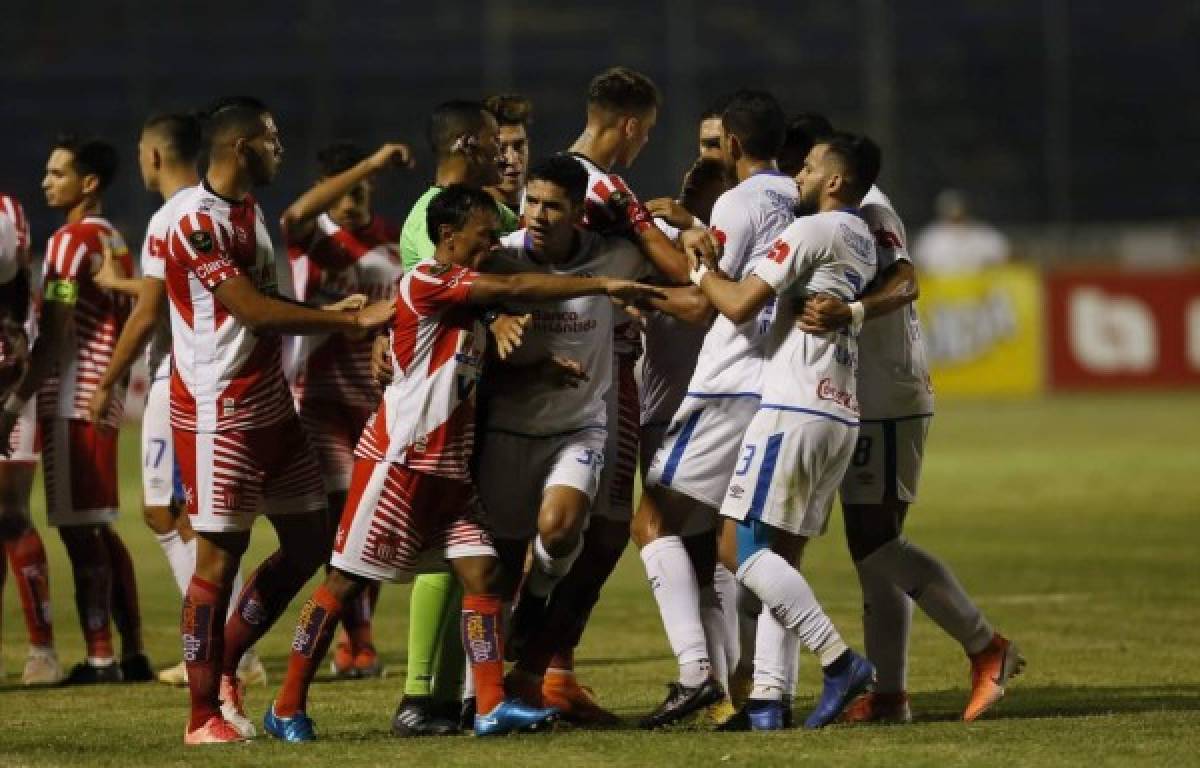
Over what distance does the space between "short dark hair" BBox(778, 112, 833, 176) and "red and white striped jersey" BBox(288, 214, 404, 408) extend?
93.2 inches

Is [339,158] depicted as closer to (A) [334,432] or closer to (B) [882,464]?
(A) [334,432]

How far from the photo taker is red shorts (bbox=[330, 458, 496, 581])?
8.41 m

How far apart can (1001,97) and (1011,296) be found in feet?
15.6

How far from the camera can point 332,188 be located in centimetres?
1049

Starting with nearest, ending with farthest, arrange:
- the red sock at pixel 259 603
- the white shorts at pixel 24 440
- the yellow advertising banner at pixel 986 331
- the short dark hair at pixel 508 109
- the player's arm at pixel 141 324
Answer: the red sock at pixel 259 603 → the player's arm at pixel 141 324 → the short dark hair at pixel 508 109 → the white shorts at pixel 24 440 → the yellow advertising banner at pixel 986 331

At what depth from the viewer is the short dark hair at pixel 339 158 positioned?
11.2 metres

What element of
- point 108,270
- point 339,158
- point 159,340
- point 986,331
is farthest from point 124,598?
point 986,331

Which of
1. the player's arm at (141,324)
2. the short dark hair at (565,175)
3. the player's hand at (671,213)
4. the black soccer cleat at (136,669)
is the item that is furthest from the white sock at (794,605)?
the black soccer cleat at (136,669)

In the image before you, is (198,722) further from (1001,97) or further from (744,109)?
(1001,97)

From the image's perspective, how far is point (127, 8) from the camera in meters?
33.6

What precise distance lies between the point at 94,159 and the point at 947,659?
15.5 ft

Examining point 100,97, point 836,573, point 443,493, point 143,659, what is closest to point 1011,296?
point 100,97

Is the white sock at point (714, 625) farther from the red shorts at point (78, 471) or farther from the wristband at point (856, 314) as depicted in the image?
the red shorts at point (78, 471)

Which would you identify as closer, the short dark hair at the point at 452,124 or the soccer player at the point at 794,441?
the soccer player at the point at 794,441
